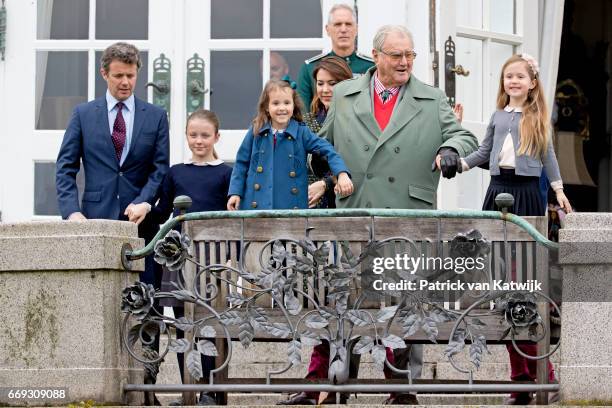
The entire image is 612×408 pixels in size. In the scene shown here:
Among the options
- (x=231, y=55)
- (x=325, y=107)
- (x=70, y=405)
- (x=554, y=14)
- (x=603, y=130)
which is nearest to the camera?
(x=70, y=405)

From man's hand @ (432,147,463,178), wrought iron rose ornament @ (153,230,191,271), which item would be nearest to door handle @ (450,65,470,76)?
man's hand @ (432,147,463,178)

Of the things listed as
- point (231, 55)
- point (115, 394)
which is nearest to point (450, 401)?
point (115, 394)

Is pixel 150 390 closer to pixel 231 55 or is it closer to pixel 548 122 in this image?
pixel 548 122

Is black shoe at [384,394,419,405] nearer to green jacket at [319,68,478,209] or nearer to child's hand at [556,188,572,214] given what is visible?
green jacket at [319,68,478,209]

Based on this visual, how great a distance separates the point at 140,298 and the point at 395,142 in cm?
152

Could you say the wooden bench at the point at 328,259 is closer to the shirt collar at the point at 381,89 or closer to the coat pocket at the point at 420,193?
the coat pocket at the point at 420,193

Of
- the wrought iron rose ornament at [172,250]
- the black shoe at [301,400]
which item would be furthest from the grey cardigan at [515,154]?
the wrought iron rose ornament at [172,250]

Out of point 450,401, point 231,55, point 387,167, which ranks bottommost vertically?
point 450,401

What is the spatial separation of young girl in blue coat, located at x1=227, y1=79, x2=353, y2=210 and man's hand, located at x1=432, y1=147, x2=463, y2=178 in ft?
1.94

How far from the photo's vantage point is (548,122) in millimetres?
8180

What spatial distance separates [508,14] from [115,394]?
4.22 m

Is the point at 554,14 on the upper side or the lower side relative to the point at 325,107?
upper

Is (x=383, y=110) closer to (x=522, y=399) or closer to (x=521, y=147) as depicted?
(x=521, y=147)

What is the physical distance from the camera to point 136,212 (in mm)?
7953
